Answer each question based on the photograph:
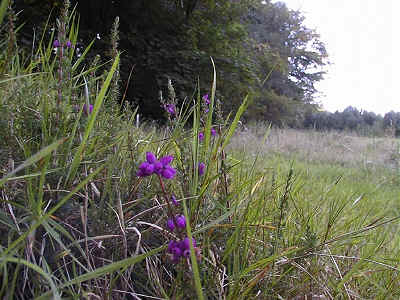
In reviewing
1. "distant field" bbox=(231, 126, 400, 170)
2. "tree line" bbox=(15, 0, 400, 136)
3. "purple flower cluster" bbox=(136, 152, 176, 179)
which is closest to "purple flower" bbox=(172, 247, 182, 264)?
"purple flower cluster" bbox=(136, 152, 176, 179)

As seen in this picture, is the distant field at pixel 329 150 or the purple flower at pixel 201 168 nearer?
the purple flower at pixel 201 168

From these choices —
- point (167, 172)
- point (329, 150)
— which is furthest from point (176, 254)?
point (329, 150)

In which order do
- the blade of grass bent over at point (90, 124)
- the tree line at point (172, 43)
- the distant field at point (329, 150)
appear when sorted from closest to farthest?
1. the blade of grass bent over at point (90, 124)
2. the distant field at point (329, 150)
3. the tree line at point (172, 43)

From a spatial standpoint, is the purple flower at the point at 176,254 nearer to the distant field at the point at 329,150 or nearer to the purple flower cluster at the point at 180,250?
the purple flower cluster at the point at 180,250

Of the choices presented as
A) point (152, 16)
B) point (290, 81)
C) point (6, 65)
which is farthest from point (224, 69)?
point (290, 81)

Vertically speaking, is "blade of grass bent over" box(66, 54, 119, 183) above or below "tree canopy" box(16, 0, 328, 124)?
below

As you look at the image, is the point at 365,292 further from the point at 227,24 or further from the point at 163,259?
the point at 227,24

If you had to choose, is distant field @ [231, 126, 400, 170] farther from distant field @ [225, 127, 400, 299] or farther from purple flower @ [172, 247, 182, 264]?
purple flower @ [172, 247, 182, 264]

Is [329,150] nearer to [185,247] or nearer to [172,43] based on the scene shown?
[172,43]

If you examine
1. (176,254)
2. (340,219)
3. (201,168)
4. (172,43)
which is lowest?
(340,219)

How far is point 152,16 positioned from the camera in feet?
22.5

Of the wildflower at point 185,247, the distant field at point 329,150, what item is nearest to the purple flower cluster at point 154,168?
the wildflower at point 185,247

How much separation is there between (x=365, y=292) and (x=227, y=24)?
7204 millimetres

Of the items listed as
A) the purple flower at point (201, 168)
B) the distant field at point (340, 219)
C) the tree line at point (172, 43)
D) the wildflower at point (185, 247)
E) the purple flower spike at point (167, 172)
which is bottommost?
the distant field at point (340, 219)
